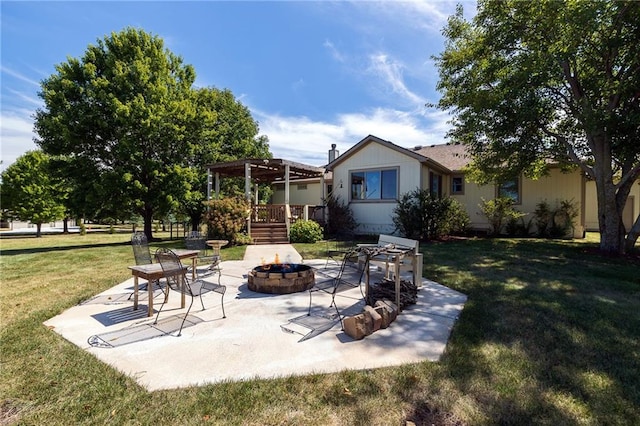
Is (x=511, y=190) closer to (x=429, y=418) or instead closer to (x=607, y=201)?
(x=607, y=201)

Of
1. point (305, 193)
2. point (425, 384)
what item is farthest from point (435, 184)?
point (425, 384)

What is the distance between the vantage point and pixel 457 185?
56.1 feet

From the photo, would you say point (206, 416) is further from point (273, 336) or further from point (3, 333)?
point (3, 333)

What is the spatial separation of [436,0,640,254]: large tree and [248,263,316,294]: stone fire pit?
27.9 ft

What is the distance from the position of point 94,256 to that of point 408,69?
13.5 meters

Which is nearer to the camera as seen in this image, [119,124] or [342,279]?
[342,279]

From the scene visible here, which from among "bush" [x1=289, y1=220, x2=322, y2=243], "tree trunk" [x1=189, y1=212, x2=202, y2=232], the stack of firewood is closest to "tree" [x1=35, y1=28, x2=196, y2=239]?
"tree trunk" [x1=189, y1=212, x2=202, y2=232]

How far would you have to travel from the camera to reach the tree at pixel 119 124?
13750 millimetres

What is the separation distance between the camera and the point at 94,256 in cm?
1002

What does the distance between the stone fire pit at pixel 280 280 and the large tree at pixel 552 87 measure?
851 centimetres

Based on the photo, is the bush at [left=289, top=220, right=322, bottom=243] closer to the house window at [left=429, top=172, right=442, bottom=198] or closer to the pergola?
the pergola

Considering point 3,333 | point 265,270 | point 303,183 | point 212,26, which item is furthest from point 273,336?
point 303,183

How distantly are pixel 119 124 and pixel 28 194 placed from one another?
15.4 meters

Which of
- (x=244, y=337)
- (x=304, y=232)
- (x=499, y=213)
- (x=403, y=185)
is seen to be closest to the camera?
(x=244, y=337)
